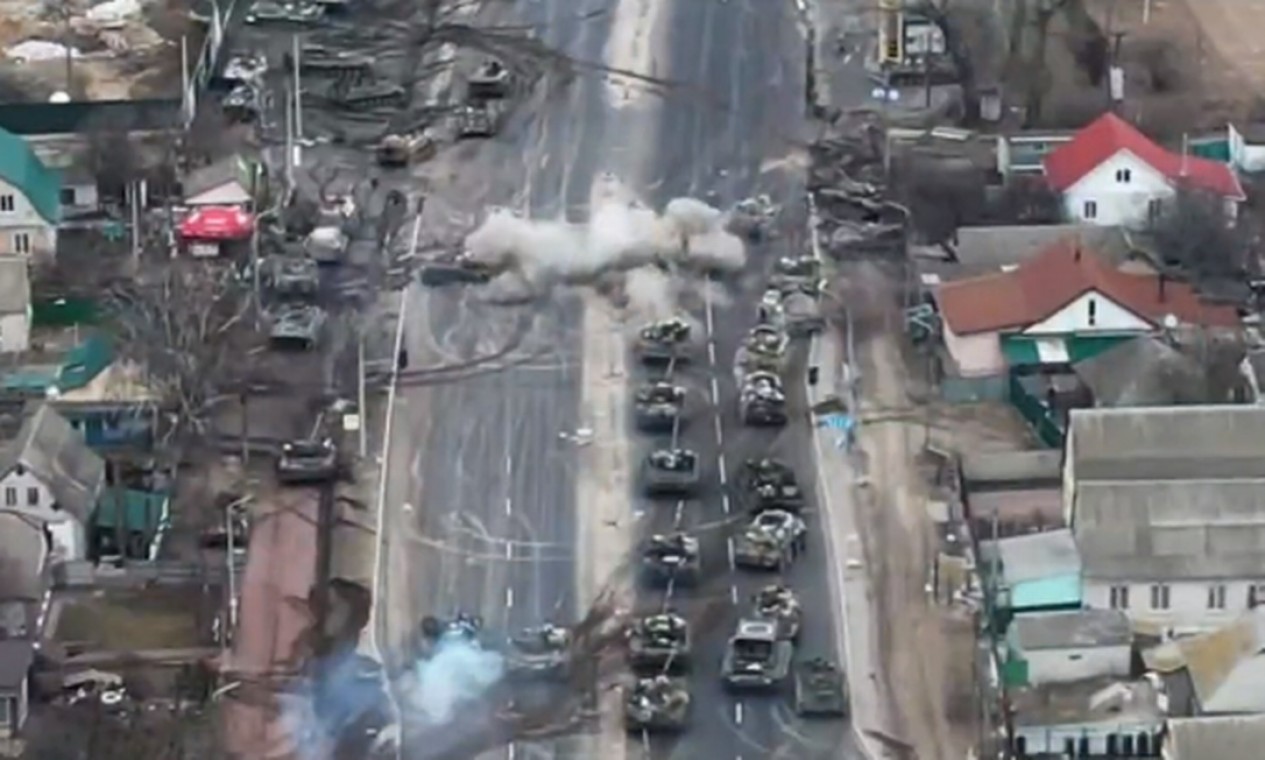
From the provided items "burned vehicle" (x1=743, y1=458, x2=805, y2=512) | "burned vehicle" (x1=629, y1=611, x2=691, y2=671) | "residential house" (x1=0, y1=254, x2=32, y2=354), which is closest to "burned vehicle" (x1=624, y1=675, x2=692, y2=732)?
"burned vehicle" (x1=629, y1=611, x2=691, y2=671)

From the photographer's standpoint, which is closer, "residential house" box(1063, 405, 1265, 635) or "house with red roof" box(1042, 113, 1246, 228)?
"residential house" box(1063, 405, 1265, 635)

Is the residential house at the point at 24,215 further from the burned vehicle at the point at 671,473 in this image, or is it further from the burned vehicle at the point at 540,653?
the burned vehicle at the point at 540,653

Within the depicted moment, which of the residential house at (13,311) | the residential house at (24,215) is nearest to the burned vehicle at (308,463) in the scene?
the residential house at (13,311)

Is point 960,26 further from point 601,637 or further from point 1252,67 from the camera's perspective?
point 601,637

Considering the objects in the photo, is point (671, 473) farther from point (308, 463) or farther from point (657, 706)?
point (657, 706)

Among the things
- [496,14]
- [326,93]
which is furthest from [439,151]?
[496,14]

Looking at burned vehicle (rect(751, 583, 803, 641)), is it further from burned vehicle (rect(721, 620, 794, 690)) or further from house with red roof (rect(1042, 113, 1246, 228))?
house with red roof (rect(1042, 113, 1246, 228))
